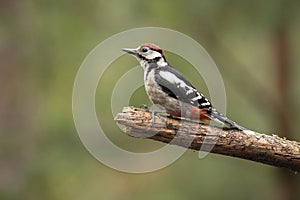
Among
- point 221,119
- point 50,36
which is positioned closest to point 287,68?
point 50,36

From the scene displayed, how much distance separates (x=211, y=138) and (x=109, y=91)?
6264 millimetres

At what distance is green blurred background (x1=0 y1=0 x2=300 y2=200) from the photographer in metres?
9.94

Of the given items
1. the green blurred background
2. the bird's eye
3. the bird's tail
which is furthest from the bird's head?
the green blurred background

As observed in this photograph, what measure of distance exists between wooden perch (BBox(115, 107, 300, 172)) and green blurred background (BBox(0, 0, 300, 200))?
533 centimetres

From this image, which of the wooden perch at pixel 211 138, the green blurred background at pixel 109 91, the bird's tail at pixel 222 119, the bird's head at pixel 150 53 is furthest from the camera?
the green blurred background at pixel 109 91

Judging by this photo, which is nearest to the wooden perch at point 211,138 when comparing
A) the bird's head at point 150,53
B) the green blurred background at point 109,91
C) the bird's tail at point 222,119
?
the bird's tail at point 222,119

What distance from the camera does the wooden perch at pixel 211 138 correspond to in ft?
13.2

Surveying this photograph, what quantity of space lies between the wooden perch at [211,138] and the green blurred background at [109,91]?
5.33 m

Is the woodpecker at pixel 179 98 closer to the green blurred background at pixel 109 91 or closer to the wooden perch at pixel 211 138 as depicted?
the wooden perch at pixel 211 138

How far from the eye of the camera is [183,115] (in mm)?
4352

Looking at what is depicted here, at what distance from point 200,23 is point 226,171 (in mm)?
2194

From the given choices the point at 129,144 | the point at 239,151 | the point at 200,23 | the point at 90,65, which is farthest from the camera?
the point at 129,144

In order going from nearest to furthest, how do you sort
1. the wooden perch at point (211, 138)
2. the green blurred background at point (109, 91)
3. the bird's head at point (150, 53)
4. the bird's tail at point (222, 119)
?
the wooden perch at point (211, 138)
the bird's tail at point (222, 119)
the bird's head at point (150, 53)
the green blurred background at point (109, 91)

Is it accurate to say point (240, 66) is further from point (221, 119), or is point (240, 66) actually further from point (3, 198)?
point (221, 119)
